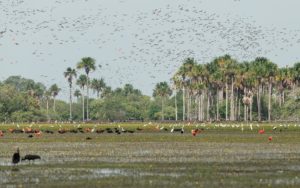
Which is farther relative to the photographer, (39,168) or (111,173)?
(39,168)

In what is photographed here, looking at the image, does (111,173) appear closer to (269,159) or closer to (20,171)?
(20,171)

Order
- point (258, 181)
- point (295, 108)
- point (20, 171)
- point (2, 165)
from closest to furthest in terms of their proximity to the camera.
→ point (258, 181), point (20, 171), point (2, 165), point (295, 108)

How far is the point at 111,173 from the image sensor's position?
3972 cm

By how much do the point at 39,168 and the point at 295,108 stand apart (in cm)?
16305

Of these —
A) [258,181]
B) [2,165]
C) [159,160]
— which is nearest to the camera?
[258,181]

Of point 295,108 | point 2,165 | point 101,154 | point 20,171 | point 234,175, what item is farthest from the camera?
point 295,108

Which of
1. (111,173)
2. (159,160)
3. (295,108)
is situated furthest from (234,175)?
(295,108)

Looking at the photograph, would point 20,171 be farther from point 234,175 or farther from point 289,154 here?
point 289,154

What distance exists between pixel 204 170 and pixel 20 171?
9825 mm

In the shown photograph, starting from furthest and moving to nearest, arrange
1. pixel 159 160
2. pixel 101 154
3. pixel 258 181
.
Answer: pixel 101 154, pixel 159 160, pixel 258 181

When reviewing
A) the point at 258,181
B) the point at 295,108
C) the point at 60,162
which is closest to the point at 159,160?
the point at 60,162

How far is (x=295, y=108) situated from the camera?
19975cm

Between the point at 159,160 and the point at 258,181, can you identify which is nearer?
the point at 258,181

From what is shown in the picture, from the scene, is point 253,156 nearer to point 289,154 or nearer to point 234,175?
point 289,154
